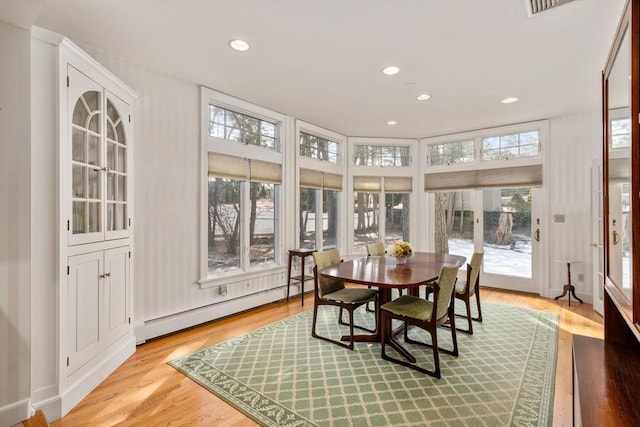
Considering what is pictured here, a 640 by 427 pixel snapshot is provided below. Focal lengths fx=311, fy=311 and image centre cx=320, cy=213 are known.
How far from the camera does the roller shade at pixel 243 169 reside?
384 cm

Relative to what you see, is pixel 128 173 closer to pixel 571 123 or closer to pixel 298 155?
pixel 298 155

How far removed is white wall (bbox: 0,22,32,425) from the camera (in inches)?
73.5

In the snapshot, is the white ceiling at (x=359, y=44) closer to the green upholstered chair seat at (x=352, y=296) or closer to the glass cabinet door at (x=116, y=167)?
the glass cabinet door at (x=116, y=167)

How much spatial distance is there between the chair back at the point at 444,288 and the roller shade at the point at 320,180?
296cm

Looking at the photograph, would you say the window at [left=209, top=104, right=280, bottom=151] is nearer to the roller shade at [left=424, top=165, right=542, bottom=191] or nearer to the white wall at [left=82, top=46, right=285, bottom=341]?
the white wall at [left=82, top=46, right=285, bottom=341]

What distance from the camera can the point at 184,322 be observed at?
348 cm

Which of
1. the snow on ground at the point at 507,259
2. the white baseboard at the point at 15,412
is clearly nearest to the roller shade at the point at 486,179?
the snow on ground at the point at 507,259

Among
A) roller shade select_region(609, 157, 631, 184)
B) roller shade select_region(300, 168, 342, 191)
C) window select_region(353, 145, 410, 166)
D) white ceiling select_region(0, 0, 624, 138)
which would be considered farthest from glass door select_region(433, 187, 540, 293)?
roller shade select_region(609, 157, 631, 184)

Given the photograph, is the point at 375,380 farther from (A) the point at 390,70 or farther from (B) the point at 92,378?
(A) the point at 390,70

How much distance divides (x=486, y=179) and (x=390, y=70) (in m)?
3.18

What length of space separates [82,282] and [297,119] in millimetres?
3580

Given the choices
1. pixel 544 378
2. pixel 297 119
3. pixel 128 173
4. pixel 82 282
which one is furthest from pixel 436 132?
pixel 82 282

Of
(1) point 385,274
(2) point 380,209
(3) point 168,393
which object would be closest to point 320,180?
(2) point 380,209

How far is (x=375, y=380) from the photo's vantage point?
2.43m
